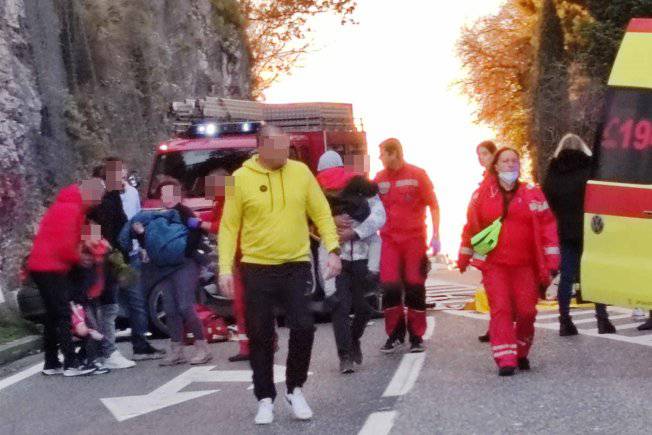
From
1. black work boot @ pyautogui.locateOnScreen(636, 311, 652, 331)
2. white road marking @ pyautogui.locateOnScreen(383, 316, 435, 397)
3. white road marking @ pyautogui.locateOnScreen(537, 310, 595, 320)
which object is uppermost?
white road marking @ pyautogui.locateOnScreen(383, 316, 435, 397)

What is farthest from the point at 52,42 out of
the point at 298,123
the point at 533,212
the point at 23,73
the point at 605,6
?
the point at 605,6

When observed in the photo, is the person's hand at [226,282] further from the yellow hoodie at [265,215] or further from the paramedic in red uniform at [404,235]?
the paramedic in red uniform at [404,235]

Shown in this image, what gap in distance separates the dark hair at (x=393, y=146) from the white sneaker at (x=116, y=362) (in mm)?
2908

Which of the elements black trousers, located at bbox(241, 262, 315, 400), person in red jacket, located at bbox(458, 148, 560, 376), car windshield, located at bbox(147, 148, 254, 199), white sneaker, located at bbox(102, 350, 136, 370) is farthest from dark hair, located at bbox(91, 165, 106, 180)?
black trousers, located at bbox(241, 262, 315, 400)

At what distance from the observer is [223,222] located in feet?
29.2

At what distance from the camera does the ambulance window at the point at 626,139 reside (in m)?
10.0

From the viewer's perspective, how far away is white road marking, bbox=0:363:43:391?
461 inches

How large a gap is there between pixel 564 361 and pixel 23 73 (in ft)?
43.0

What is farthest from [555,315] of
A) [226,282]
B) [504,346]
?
[226,282]

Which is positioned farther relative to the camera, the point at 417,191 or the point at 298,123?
the point at 298,123

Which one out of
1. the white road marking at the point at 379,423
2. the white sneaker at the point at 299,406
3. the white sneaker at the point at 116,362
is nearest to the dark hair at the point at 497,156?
the white road marking at the point at 379,423

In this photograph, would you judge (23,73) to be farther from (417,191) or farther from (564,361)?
(564,361)

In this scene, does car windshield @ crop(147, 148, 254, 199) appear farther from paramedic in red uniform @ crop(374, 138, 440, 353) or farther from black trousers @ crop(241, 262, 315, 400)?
black trousers @ crop(241, 262, 315, 400)

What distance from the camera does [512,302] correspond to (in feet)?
35.8
